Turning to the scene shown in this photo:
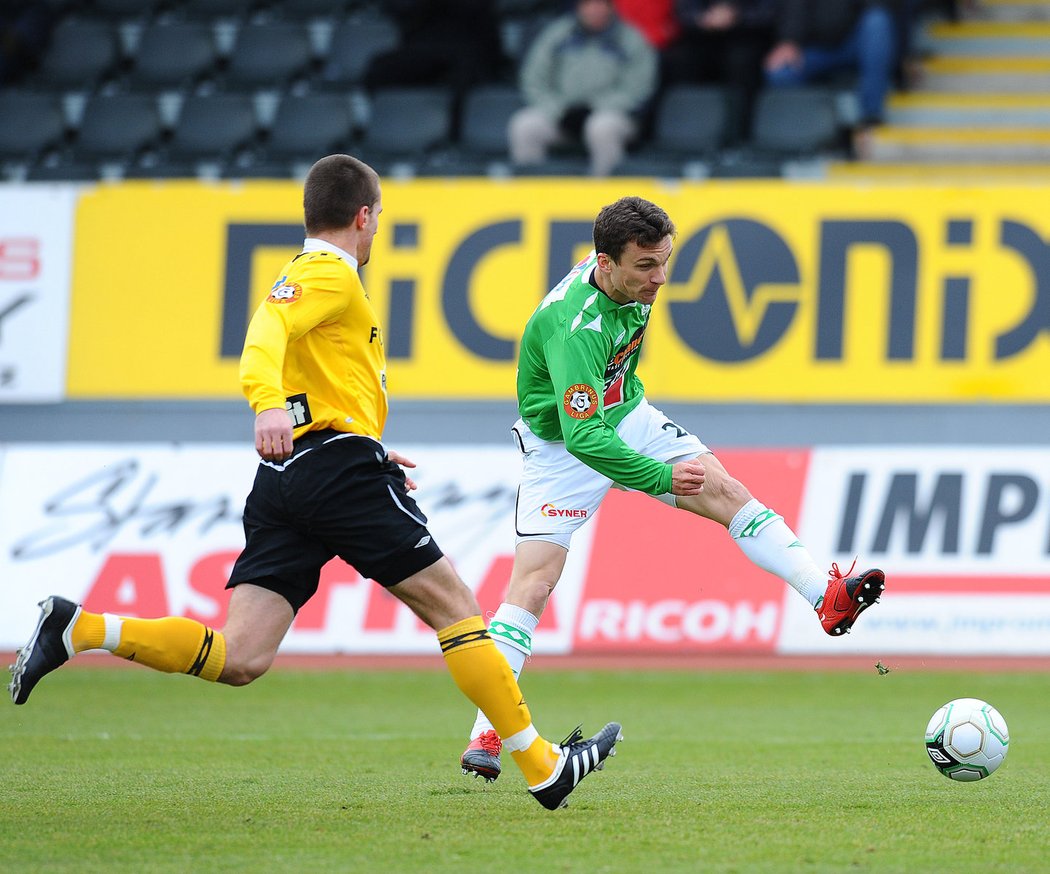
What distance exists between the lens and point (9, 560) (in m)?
11.4

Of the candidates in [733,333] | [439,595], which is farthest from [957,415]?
[439,595]

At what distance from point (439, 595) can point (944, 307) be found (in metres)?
7.76

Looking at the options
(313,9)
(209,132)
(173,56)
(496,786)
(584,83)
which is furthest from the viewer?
(313,9)

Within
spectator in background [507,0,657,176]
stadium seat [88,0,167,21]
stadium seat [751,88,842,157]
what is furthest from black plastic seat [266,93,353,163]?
stadium seat [751,88,842,157]

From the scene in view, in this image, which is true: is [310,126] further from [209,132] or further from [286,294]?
[286,294]

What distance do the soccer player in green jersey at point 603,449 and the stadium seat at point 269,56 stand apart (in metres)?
10.3

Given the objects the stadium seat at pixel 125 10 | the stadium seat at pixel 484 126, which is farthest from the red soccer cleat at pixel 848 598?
the stadium seat at pixel 125 10

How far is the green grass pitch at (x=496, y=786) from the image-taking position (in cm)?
438

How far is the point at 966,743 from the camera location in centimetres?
560

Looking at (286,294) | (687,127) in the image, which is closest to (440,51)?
(687,127)

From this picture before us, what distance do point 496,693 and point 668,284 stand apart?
24.1 ft

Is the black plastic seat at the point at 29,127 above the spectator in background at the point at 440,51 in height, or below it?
below

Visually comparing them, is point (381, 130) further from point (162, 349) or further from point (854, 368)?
point (854, 368)

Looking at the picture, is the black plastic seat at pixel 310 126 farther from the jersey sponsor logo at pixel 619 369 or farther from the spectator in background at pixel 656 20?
the jersey sponsor logo at pixel 619 369
